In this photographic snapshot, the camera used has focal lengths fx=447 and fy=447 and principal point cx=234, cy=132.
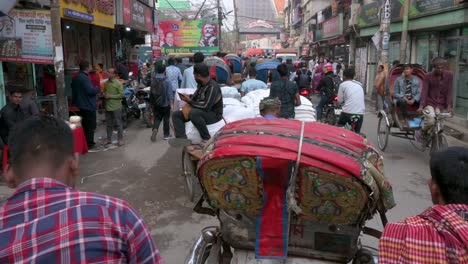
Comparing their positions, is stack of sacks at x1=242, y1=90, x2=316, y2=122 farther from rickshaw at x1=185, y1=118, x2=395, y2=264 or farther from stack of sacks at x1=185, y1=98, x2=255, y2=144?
rickshaw at x1=185, y1=118, x2=395, y2=264

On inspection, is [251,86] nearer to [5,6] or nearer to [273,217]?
[5,6]

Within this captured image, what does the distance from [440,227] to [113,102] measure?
332 inches

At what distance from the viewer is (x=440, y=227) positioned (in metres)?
1.64

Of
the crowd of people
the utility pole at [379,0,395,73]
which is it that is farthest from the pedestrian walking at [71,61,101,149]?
the utility pole at [379,0,395,73]

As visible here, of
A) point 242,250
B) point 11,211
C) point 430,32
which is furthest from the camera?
point 430,32

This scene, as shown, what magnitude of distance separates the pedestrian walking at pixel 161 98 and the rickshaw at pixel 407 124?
462cm

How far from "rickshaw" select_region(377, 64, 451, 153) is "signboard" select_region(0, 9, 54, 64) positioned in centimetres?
622

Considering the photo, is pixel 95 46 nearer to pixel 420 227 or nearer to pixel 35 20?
pixel 35 20

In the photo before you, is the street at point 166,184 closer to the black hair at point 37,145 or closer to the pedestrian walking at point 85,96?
the pedestrian walking at point 85,96

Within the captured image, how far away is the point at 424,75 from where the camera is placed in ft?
27.0

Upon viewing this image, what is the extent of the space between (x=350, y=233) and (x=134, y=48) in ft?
70.1

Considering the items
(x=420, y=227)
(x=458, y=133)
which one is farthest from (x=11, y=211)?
(x=458, y=133)

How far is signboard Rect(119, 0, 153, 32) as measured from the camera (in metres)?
14.5

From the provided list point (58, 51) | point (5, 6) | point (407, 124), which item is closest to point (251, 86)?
point (407, 124)
